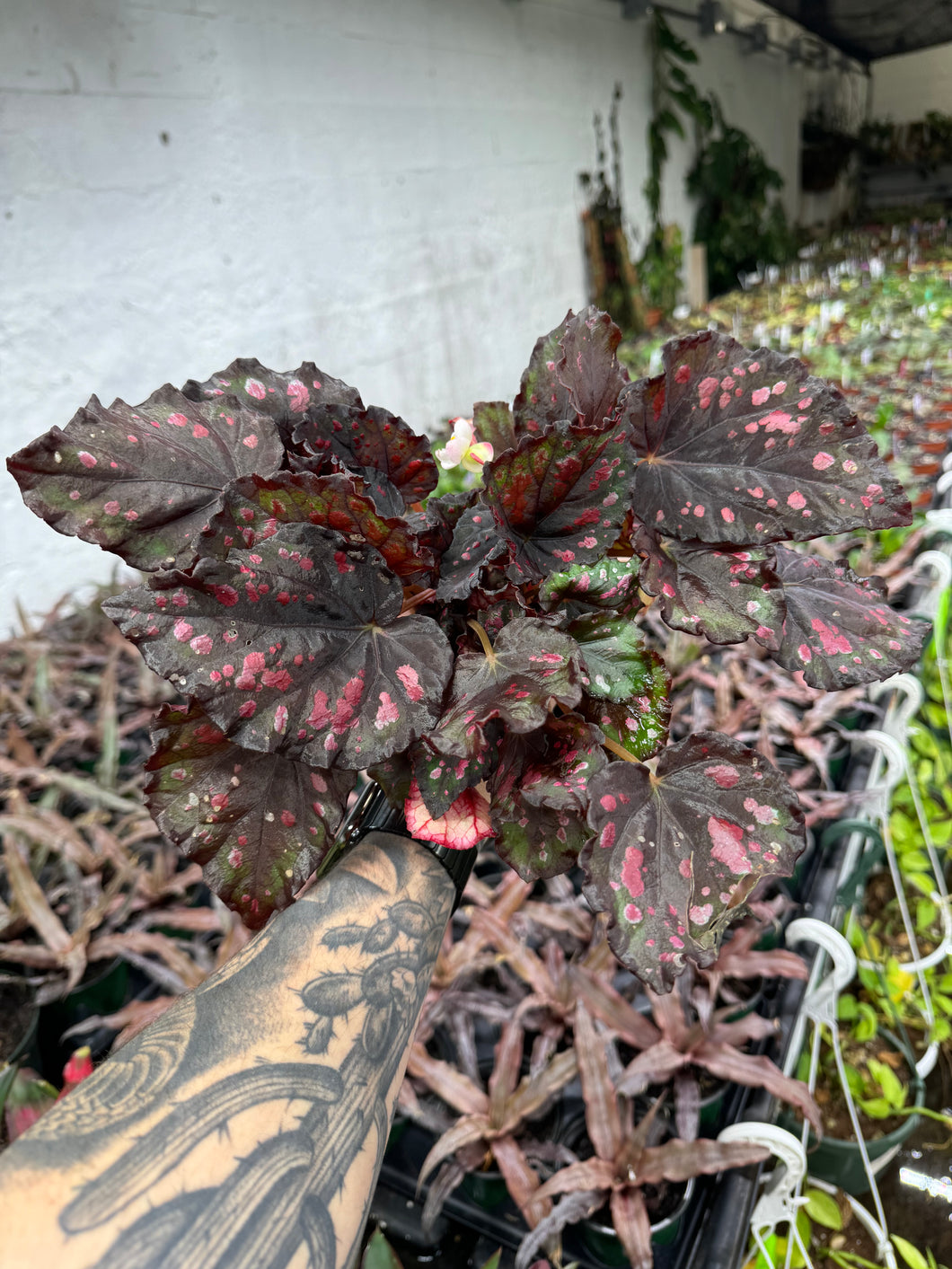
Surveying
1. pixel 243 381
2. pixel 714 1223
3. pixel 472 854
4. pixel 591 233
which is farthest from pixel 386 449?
pixel 591 233

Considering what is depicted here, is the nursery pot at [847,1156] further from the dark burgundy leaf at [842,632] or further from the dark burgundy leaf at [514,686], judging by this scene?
the dark burgundy leaf at [514,686]

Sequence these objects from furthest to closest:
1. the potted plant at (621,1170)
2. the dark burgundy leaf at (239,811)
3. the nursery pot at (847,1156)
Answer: the nursery pot at (847,1156)
the potted plant at (621,1170)
the dark burgundy leaf at (239,811)

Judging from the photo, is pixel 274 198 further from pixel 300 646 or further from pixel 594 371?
pixel 300 646

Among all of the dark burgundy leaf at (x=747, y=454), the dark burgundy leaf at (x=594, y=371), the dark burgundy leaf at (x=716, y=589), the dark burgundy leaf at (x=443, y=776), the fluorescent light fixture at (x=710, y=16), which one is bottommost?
the dark burgundy leaf at (x=443, y=776)

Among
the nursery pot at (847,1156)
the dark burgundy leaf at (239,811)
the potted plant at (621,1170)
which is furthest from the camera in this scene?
the nursery pot at (847,1156)

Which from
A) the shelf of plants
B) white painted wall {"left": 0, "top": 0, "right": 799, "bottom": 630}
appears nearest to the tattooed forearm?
the shelf of plants

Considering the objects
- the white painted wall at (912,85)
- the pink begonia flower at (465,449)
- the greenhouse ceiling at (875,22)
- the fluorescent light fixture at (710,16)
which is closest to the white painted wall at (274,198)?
the pink begonia flower at (465,449)

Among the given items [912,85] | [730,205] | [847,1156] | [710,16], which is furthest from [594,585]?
[912,85]

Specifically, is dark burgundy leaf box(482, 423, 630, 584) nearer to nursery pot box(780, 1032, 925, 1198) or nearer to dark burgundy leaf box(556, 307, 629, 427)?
dark burgundy leaf box(556, 307, 629, 427)
